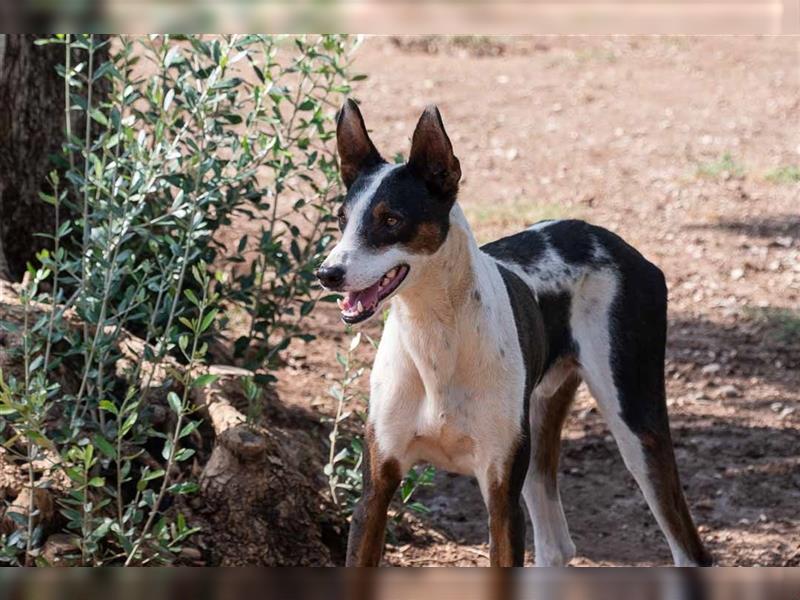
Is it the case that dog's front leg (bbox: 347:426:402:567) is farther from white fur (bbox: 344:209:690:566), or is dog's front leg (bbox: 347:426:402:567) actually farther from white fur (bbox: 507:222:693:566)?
white fur (bbox: 507:222:693:566)

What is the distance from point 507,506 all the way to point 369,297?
0.81 metres

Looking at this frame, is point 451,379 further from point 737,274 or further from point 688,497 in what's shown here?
point 737,274

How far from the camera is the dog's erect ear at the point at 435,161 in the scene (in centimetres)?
402

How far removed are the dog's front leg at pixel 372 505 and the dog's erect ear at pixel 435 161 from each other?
78 centimetres

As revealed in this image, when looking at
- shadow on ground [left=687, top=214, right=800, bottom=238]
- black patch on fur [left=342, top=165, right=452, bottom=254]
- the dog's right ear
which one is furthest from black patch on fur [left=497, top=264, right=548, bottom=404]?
shadow on ground [left=687, top=214, right=800, bottom=238]

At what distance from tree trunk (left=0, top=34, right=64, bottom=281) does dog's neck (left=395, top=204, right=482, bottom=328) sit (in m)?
2.30

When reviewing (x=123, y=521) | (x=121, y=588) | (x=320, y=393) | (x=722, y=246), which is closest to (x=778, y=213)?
(x=722, y=246)

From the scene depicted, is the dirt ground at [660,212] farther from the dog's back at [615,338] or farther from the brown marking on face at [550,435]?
Result: the dog's back at [615,338]

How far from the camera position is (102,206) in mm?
4594

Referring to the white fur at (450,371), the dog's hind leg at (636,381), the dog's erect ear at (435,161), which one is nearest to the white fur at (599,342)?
the dog's hind leg at (636,381)

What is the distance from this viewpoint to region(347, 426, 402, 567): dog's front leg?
4.18 metres

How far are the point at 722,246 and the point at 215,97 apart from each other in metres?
5.10

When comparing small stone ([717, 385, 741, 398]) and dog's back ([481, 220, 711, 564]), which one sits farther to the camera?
small stone ([717, 385, 741, 398])

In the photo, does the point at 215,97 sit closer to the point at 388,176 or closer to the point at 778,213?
the point at 388,176
